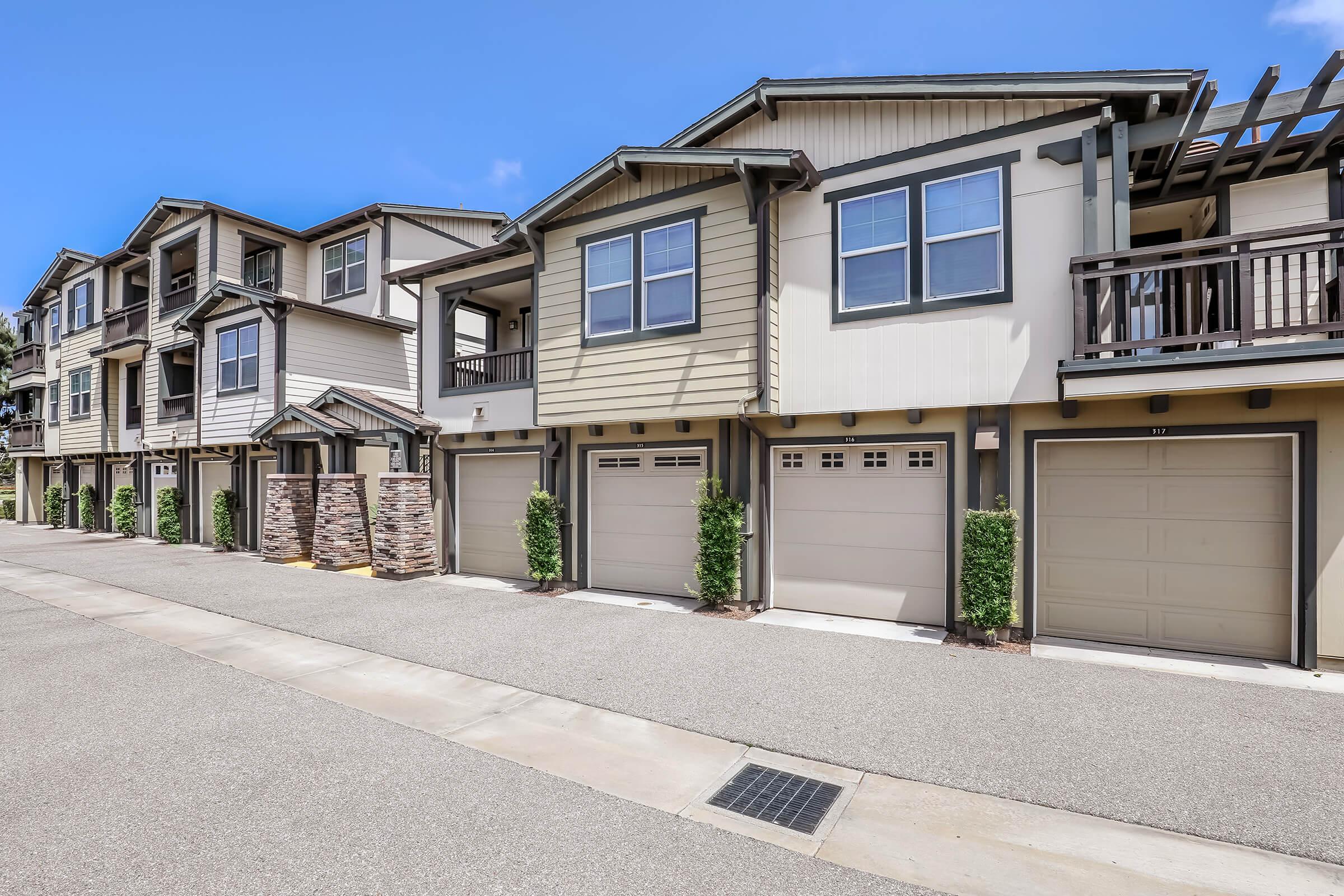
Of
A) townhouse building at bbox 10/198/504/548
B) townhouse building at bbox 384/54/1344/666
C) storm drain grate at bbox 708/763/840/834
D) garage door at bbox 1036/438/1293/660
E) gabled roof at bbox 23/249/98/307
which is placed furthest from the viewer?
gabled roof at bbox 23/249/98/307

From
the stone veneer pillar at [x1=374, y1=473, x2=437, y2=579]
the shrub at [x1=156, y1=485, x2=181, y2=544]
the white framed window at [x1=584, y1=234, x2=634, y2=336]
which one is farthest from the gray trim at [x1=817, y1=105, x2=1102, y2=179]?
the shrub at [x1=156, y1=485, x2=181, y2=544]

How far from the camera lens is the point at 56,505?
23266 millimetres

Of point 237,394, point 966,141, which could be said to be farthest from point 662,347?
point 237,394

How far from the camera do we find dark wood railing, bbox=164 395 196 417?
1689cm

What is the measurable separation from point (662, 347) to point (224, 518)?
45.3 ft

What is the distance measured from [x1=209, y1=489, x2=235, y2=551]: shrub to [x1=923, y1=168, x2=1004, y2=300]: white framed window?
56.0 feet

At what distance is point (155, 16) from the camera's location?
10.7m

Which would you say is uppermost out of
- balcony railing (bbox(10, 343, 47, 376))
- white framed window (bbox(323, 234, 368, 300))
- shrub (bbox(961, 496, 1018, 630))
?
white framed window (bbox(323, 234, 368, 300))

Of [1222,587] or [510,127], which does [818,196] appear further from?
[510,127]

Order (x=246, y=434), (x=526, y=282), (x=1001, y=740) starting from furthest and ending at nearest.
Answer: (x=246, y=434), (x=526, y=282), (x=1001, y=740)

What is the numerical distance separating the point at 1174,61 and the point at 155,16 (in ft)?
50.1

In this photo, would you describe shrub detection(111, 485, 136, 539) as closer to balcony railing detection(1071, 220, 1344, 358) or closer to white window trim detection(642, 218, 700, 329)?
white window trim detection(642, 218, 700, 329)

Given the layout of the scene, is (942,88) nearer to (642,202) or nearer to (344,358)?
(642,202)

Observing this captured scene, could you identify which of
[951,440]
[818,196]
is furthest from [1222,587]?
[818,196]
